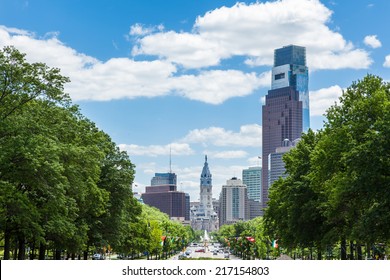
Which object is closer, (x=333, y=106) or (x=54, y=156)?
(x=54, y=156)

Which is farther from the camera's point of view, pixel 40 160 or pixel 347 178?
pixel 347 178

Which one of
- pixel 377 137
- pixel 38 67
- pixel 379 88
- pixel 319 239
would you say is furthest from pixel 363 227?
pixel 38 67

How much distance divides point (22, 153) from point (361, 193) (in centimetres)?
2154

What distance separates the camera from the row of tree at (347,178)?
40.4 m

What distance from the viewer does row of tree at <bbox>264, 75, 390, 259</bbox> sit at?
40350mm

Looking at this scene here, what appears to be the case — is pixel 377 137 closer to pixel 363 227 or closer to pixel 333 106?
pixel 363 227

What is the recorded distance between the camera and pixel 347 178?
4384 cm

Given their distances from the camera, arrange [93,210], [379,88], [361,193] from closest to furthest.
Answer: [361,193] → [379,88] → [93,210]

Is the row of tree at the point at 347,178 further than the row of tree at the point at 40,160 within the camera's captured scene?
Yes

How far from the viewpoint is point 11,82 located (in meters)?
41.2

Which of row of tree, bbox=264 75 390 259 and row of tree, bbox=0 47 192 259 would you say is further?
row of tree, bbox=264 75 390 259

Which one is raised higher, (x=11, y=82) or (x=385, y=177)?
(x=11, y=82)

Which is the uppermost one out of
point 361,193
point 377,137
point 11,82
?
point 11,82
